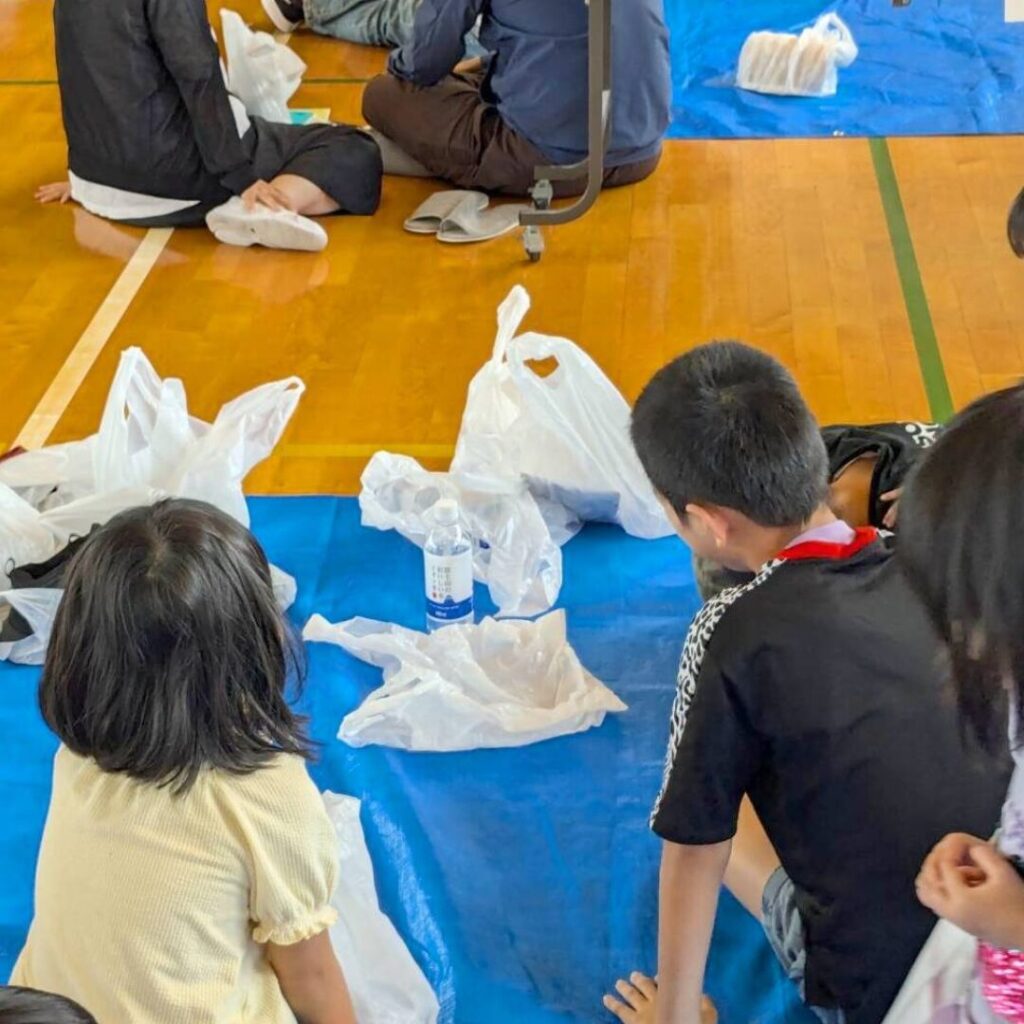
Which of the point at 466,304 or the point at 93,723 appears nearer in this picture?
the point at 93,723

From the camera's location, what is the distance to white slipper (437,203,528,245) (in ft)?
9.91

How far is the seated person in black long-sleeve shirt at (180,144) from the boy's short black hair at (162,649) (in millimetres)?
1933

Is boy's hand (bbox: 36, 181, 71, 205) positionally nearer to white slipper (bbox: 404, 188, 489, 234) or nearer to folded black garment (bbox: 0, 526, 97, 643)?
white slipper (bbox: 404, 188, 489, 234)

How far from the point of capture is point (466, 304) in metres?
2.81

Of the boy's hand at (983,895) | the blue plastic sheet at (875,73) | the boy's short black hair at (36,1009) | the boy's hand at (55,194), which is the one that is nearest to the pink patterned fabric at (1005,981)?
the boy's hand at (983,895)

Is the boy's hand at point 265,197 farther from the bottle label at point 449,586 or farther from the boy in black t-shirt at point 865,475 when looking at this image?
the boy in black t-shirt at point 865,475

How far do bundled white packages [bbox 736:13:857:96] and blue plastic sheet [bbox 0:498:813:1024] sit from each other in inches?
70.7

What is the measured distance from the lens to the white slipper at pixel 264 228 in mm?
2984

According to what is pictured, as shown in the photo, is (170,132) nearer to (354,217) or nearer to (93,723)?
(354,217)

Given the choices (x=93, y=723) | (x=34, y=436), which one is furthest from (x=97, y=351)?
(x=93, y=723)

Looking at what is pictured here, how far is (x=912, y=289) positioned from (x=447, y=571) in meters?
1.29

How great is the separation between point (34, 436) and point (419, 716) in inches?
39.8

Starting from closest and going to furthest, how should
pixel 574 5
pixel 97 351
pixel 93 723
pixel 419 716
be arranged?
pixel 93 723 → pixel 419 716 → pixel 97 351 → pixel 574 5

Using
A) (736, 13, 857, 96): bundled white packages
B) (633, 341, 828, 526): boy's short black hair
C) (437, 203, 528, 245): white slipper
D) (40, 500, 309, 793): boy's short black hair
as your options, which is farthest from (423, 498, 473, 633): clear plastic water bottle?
(736, 13, 857, 96): bundled white packages
